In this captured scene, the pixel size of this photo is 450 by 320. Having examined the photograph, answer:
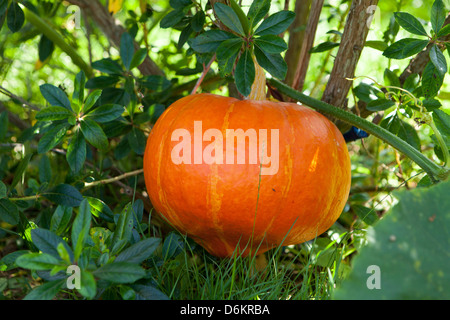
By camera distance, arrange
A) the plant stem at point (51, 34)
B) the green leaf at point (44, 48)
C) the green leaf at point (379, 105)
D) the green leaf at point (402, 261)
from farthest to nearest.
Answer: the green leaf at point (44, 48), the plant stem at point (51, 34), the green leaf at point (379, 105), the green leaf at point (402, 261)

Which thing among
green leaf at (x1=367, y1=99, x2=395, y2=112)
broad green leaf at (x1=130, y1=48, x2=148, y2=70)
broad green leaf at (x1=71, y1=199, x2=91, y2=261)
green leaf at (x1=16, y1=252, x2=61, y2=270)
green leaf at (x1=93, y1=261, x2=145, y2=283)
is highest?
broad green leaf at (x1=130, y1=48, x2=148, y2=70)

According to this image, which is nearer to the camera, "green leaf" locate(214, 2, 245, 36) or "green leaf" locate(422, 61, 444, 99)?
"green leaf" locate(214, 2, 245, 36)

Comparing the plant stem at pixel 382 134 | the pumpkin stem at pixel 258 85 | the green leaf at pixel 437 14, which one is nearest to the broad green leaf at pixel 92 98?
the pumpkin stem at pixel 258 85

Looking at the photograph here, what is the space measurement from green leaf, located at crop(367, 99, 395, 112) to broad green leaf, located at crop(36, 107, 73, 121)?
2.75 ft

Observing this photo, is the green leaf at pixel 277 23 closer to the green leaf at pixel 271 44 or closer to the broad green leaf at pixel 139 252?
the green leaf at pixel 271 44

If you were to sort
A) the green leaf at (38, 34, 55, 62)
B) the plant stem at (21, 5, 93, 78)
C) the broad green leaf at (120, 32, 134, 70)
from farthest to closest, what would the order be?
the green leaf at (38, 34, 55, 62) < the plant stem at (21, 5, 93, 78) < the broad green leaf at (120, 32, 134, 70)

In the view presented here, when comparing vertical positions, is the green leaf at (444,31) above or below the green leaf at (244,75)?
above

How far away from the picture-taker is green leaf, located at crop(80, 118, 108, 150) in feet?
4.00

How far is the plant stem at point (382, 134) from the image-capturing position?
3.47ft

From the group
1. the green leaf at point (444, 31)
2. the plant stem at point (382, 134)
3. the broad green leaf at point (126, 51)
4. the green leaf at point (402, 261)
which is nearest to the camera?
the green leaf at point (402, 261)

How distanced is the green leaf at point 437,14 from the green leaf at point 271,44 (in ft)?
1.34

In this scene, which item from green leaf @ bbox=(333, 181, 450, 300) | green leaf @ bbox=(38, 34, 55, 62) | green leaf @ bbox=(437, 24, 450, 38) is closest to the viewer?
green leaf @ bbox=(333, 181, 450, 300)

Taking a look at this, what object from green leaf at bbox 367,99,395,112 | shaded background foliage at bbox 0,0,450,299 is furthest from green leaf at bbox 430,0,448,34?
green leaf at bbox 367,99,395,112

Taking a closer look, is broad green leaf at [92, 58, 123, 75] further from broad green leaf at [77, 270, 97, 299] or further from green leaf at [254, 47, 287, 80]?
broad green leaf at [77, 270, 97, 299]
